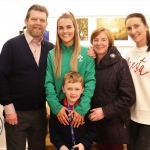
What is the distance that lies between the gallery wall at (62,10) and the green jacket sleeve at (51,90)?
1.54 m

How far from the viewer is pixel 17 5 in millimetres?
3215

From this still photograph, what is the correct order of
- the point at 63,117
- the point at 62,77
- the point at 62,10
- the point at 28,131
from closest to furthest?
the point at 63,117
the point at 62,77
the point at 28,131
the point at 62,10

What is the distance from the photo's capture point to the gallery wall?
321 centimetres

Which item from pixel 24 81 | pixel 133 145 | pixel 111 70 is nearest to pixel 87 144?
pixel 133 145

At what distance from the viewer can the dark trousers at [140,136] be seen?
1786 millimetres

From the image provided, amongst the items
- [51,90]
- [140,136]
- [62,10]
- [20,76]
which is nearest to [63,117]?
[51,90]

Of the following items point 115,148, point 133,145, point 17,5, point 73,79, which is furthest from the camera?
point 17,5

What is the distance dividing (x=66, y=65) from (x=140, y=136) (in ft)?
2.97

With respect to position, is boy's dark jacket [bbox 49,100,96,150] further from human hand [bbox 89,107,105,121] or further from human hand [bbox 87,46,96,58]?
human hand [bbox 87,46,96,58]

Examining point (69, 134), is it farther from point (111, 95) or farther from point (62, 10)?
point (62, 10)

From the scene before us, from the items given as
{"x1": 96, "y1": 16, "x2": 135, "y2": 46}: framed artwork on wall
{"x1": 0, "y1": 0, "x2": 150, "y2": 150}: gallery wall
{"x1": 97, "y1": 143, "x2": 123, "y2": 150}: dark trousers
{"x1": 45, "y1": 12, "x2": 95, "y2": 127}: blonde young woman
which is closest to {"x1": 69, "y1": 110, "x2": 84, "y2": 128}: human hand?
{"x1": 45, "y1": 12, "x2": 95, "y2": 127}: blonde young woman

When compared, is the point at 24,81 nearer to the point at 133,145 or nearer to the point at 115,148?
the point at 115,148

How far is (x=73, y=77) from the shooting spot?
1.70 meters

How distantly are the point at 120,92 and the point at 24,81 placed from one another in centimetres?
86
